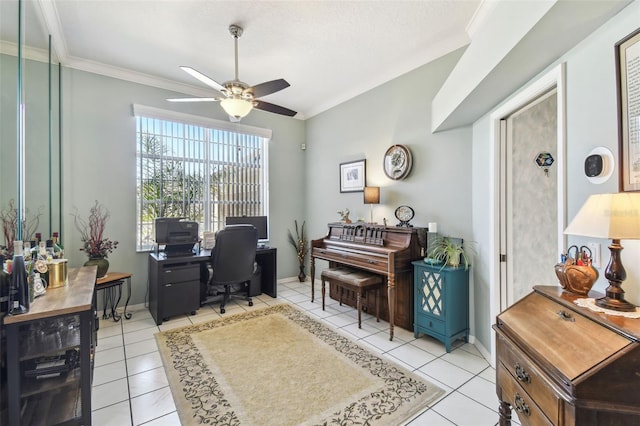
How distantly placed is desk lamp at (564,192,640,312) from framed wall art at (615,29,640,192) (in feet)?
0.81

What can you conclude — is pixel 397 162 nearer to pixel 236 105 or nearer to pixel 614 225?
pixel 236 105

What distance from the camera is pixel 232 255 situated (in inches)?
145

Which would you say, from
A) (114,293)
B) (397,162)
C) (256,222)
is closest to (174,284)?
(114,293)

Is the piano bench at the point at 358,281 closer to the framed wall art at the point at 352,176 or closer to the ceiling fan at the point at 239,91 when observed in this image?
the framed wall art at the point at 352,176

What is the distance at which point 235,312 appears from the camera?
3713mm

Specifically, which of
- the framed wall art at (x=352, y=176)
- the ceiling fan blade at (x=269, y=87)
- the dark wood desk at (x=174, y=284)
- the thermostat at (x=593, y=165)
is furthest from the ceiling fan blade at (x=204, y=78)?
the thermostat at (x=593, y=165)

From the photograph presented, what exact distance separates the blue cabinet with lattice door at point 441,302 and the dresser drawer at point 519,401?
1245 millimetres

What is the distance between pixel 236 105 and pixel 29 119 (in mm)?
1671

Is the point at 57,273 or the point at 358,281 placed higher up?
the point at 57,273

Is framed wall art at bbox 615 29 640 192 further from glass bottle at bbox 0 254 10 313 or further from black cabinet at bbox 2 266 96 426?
glass bottle at bbox 0 254 10 313

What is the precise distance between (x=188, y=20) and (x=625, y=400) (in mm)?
3679

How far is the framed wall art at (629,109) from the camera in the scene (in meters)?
1.22

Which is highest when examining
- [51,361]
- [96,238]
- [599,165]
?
[599,165]

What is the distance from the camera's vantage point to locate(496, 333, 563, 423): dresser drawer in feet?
3.27
